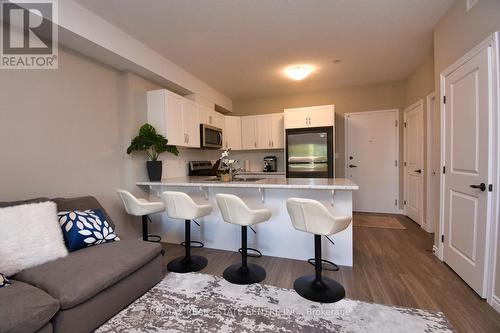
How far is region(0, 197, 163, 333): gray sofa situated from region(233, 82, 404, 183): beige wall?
4.25 metres

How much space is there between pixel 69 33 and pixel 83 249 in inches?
80.0

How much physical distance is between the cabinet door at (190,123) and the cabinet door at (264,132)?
5.24 ft

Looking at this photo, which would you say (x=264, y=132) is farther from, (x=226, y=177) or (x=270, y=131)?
(x=226, y=177)

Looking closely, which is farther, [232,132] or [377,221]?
[232,132]

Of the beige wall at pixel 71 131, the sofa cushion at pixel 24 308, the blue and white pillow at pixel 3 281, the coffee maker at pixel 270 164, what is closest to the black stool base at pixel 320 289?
the sofa cushion at pixel 24 308

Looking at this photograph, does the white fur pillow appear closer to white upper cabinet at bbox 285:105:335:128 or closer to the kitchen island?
the kitchen island

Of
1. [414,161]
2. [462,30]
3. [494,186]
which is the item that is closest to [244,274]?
[494,186]

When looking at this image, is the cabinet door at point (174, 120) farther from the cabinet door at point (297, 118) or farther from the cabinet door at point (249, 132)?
the cabinet door at point (297, 118)

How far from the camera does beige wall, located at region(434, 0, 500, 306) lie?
1.83 meters

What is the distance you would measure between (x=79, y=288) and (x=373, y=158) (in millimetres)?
5160

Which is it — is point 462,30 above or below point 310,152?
above

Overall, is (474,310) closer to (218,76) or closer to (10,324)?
(10,324)

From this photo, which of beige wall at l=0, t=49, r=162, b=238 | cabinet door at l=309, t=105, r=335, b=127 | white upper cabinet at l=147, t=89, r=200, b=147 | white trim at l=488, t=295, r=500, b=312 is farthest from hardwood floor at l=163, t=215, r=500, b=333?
cabinet door at l=309, t=105, r=335, b=127

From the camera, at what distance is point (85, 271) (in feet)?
5.43
